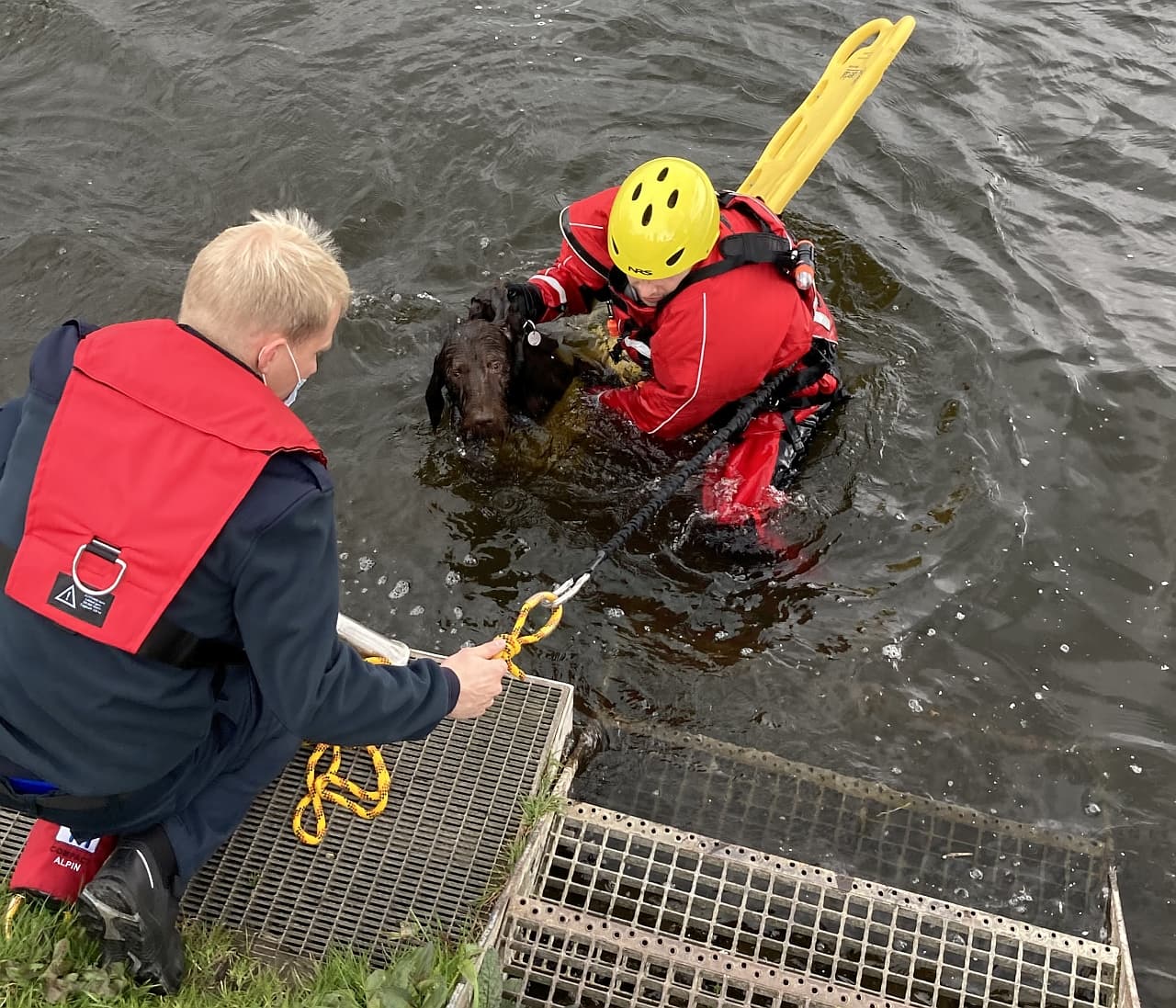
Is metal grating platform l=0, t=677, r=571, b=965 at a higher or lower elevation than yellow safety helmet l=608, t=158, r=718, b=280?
lower

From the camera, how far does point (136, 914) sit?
2699 millimetres

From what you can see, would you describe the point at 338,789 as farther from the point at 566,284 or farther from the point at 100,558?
the point at 566,284

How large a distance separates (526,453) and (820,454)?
1.82 m

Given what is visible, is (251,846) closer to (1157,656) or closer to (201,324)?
(201,324)

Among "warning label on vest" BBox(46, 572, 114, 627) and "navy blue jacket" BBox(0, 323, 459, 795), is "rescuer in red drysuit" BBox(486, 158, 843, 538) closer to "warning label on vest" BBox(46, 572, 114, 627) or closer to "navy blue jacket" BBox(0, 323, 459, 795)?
"navy blue jacket" BBox(0, 323, 459, 795)

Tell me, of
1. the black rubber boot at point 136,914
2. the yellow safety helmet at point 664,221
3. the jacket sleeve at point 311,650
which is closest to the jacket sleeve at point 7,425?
the jacket sleeve at point 311,650

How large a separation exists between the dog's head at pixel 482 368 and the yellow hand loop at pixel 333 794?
1888mm

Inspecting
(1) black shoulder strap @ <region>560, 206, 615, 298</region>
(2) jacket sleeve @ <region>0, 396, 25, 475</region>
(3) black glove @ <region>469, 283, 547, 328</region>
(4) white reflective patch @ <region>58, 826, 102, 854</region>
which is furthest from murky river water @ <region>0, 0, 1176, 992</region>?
(2) jacket sleeve @ <region>0, 396, 25, 475</region>

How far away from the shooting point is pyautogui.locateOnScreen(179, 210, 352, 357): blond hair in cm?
228

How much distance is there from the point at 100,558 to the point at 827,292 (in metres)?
5.62

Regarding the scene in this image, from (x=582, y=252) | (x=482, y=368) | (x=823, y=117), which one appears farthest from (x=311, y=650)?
(x=823, y=117)

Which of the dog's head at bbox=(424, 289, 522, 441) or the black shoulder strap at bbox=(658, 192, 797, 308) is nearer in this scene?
the black shoulder strap at bbox=(658, 192, 797, 308)

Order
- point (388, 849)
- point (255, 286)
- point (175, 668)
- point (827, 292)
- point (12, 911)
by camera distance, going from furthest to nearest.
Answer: point (827, 292), point (388, 849), point (12, 911), point (175, 668), point (255, 286)

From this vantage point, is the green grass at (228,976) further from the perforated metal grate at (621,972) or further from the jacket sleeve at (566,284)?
the jacket sleeve at (566,284)
